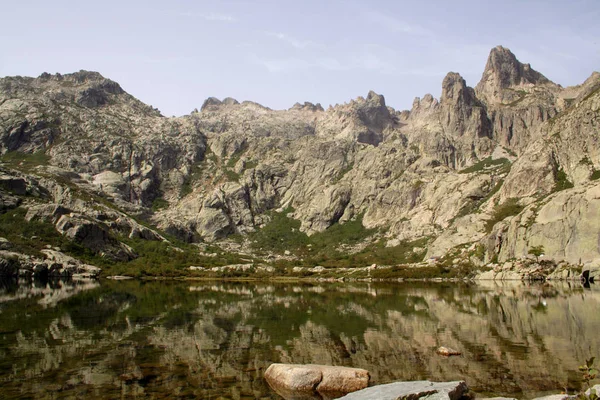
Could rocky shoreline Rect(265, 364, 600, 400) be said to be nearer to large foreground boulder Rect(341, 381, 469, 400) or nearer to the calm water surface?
large foreground boulder Rect(341, 381, 469, 400)

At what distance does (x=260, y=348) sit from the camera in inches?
1167

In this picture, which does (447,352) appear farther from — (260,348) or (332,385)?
(260,348)

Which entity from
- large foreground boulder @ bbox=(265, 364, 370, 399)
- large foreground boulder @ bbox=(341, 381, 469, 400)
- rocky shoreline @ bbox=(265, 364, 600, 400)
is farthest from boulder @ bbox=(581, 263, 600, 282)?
large foreground boulder @ bbox=(265, 364, 370, 399)

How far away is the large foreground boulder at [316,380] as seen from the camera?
20.2m

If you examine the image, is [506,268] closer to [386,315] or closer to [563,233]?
[563,233]

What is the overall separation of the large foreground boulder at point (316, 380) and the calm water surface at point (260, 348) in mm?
787

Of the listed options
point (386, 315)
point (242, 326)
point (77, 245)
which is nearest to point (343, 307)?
point (386, 315)

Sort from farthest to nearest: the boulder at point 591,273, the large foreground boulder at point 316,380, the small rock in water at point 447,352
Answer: the boulder at point 591,273 → the small rock in water at point 447,352 → the large foreground boulder at point 316,380

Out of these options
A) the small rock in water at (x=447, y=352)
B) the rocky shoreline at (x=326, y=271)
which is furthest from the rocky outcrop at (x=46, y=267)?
the small rock in water at (x=447, y=352)

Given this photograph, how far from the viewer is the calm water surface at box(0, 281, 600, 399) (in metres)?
20.8

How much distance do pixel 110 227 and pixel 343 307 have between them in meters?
164

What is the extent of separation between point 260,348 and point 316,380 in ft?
32.0

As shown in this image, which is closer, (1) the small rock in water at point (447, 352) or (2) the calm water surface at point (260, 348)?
(2) the calm water surface at point (260, 348)

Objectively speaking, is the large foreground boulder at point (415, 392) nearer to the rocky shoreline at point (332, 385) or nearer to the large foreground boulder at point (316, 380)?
the rocky shoreline at point (332, 385)
